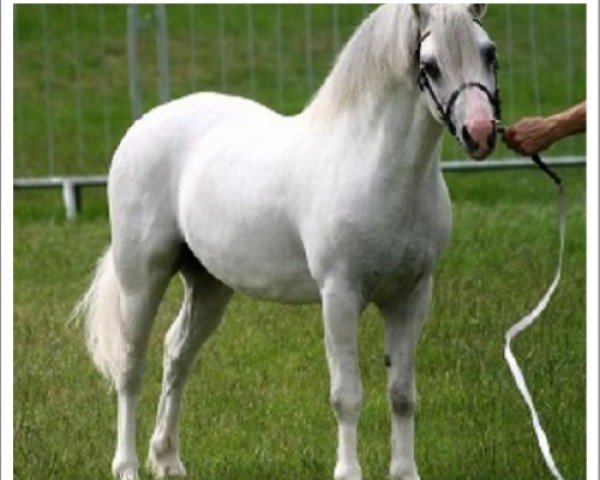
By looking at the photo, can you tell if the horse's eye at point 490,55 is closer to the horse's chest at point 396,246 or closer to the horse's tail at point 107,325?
the horse's chest at point 396,246

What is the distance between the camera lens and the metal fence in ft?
55.7

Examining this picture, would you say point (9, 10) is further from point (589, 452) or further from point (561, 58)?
point (561, 58)

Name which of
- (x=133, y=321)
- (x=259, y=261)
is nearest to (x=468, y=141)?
(x=259, y=261)

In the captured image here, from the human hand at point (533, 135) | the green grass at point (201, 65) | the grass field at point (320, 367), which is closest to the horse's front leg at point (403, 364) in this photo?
the grass field at point (320, 367)

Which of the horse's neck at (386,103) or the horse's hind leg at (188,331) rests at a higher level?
the horse's neck at (386,103)

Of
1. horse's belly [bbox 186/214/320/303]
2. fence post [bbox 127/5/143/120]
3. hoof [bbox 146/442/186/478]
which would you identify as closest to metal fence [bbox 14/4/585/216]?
fence post [bbox 127/5/143/120]

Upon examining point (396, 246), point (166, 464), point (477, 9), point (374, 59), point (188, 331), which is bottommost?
point (166, 464)

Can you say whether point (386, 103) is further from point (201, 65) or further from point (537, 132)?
point (201, 65)

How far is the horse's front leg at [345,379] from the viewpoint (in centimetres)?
734

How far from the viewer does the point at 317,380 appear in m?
9.75

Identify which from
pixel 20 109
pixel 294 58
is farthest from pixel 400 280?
pixel 294 58

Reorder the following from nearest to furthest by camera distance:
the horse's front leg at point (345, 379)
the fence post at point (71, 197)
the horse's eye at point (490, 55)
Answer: the horse's eye at point (490, 55)
the horse's front leg at point (345, 379)
the fence post at point (71, 197)

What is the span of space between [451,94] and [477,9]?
1.05ft

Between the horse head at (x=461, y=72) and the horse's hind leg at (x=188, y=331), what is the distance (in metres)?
1.71
